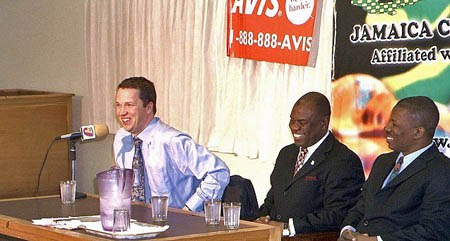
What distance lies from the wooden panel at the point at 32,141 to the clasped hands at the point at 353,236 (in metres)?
4.41

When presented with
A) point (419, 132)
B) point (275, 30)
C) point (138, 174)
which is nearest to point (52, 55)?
point (275, 30)

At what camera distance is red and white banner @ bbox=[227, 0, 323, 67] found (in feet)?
21.8

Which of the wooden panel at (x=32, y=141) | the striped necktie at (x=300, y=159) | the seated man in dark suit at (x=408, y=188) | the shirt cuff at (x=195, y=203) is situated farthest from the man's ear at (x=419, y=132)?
the wooden panel at (x=32, y=141)

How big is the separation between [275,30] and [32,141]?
303 cm

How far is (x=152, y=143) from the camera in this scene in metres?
5.51

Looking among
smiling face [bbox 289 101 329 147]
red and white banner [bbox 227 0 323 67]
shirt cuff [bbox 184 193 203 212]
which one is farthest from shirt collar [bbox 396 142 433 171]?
red and white banner [bbox 227 0 323 67]

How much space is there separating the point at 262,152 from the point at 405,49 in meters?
1.68

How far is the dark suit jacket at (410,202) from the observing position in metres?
4.65

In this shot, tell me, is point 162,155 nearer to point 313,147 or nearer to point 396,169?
point 313,147

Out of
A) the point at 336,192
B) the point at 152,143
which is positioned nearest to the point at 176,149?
the point at 152,143

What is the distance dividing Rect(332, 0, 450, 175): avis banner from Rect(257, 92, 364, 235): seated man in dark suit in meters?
0.62

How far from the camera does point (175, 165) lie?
18.0 feet

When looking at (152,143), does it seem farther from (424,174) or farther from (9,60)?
(9,60)

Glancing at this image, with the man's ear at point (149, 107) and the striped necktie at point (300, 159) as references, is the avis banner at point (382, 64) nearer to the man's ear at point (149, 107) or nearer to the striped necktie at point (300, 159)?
the striped necktie at point (300, 159)
